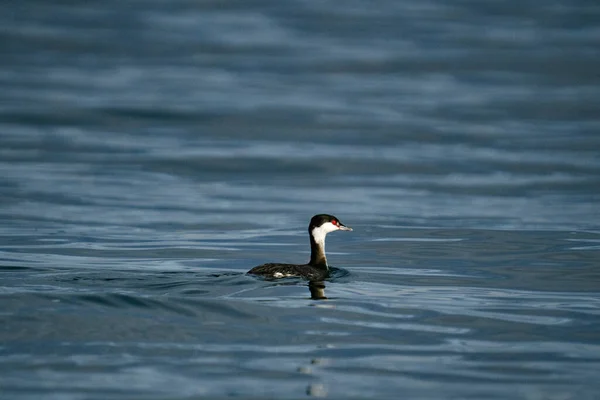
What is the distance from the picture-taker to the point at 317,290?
575 inches

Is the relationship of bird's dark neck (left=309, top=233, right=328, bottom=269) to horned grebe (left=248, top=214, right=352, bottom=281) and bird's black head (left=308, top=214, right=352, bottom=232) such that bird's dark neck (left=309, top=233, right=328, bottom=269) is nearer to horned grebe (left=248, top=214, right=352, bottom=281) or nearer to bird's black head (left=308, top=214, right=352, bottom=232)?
horned grebe (left=248, top=214, right=352, bottom=281)

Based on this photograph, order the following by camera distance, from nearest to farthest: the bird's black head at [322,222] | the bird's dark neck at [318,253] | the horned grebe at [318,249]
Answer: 1. the horned grebe at [318,249]
2. the bird's dark neck at [318,253]
3. the bird's black head at [322,222]

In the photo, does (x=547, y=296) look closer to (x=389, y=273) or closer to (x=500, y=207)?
(x=389, y=273)

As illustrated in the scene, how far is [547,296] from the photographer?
591 inches

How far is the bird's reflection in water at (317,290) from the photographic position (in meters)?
14.0

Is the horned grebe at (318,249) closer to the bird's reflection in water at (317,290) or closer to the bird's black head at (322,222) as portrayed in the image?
the bird's black head at (322,222)

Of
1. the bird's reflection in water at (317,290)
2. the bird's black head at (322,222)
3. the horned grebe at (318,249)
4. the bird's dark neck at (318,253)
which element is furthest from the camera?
the bird's black head at (322,222)

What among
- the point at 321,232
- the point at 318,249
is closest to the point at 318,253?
the point at 318,249

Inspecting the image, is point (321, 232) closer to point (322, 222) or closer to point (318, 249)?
point (322, 222)

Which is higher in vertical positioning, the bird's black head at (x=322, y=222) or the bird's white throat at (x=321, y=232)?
the bird's black head at (x=322, y=222)

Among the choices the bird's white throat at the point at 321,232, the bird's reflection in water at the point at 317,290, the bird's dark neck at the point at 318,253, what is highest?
the bird's white throat at the point at 321,232

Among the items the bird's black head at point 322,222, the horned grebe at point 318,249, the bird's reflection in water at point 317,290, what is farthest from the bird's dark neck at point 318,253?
the bird's reflection in water at point 317,290

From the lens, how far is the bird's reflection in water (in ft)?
46.0

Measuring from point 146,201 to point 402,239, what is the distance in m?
7.12
